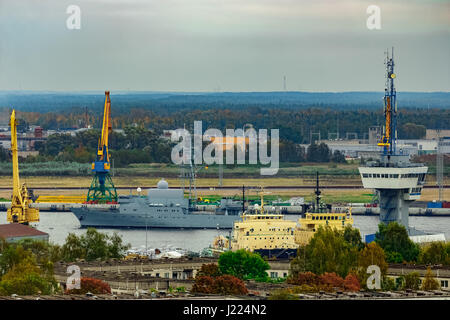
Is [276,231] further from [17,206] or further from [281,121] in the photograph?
[281,121]

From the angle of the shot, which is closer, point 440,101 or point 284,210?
point 284,210

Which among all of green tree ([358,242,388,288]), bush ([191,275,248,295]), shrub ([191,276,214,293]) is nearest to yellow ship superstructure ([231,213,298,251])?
green tree ([358,242,388,288])

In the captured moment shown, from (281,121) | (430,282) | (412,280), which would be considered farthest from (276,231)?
(281,121)

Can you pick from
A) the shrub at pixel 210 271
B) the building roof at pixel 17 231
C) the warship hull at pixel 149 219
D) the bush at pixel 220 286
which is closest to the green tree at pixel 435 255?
the shrub at pixel 210 271

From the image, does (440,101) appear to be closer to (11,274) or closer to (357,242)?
(357,242)
